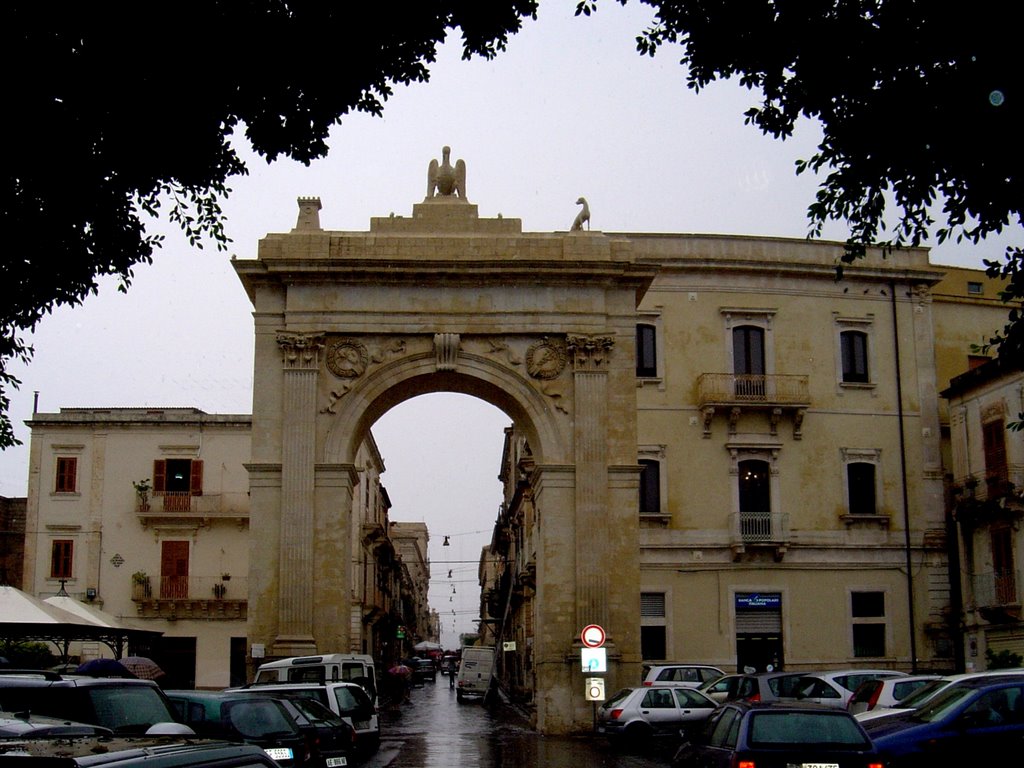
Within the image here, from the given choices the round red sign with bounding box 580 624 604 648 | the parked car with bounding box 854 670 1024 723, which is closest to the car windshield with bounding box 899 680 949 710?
the parked car with bounding box 854 670 1024 723

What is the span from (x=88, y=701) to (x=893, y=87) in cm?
1006

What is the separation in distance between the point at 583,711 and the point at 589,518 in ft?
15.0

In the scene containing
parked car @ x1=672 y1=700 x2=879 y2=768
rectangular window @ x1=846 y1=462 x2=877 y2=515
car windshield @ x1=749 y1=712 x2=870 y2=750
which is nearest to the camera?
parked car @ x1=672 y1=700 x2=879 y2=768

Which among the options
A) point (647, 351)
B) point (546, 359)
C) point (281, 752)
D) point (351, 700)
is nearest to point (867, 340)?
point (647, 351)

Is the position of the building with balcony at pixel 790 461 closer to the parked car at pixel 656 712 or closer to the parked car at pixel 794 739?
the parked car at pixel 656 712

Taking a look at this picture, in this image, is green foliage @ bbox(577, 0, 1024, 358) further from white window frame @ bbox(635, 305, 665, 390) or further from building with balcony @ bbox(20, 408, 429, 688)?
building with balcony @ bbox(20, 408, 429, 688)

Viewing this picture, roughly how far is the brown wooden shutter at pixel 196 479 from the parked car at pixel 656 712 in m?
27.0

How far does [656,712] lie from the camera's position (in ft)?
84.5

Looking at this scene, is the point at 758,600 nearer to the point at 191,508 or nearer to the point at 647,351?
the point at 647,351

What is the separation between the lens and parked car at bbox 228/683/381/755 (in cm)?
2142

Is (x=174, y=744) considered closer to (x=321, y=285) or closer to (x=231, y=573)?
(x=321, y=285)

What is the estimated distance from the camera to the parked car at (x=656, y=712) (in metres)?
25.6

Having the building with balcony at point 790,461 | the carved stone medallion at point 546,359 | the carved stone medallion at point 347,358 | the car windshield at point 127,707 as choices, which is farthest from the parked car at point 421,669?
the car windshield at point 127,707

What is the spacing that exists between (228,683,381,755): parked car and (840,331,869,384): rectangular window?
24.3 metres
